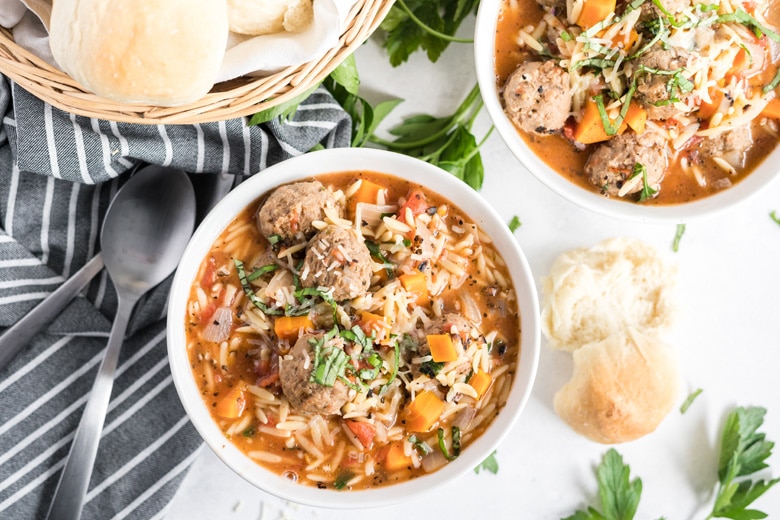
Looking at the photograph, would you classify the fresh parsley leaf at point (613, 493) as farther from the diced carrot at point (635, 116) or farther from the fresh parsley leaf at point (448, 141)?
the diced carrot at point (635, 116)

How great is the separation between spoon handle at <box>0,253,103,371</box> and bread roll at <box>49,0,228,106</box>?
131 centimetres

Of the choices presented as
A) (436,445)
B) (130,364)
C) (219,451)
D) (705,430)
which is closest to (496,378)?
(436,445)

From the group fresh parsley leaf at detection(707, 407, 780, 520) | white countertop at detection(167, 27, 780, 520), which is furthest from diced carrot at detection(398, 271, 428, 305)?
fresh parsley leaf at detection(707, 407, 780, 520)

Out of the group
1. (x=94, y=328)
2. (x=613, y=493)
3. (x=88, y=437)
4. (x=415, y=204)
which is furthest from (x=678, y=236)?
(x=88, y=437)

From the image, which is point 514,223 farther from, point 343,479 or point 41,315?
point 41,315

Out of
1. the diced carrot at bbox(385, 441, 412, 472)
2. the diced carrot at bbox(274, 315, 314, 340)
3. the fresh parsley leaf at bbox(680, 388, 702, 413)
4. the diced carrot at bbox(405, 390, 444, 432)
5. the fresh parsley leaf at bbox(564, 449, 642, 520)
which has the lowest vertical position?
the fresh parsley leaf at bbox(564, 449, 642, 520)

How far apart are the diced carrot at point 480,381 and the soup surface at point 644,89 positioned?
1.10m

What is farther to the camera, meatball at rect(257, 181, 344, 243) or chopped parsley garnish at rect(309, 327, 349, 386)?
meatball at rect(257, 181, 344, 243)

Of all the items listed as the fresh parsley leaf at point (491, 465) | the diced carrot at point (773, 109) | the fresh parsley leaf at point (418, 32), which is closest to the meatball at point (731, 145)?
the diced carrot at point (773, 109)

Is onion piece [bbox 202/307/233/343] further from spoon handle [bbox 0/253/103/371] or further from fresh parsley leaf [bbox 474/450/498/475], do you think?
fresh parsley leaf [bbox 474/450/498/475]

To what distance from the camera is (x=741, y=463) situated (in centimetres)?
437

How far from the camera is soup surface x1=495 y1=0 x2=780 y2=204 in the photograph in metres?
3.44

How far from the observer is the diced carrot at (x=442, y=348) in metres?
3.29

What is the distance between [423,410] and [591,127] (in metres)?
1.59
